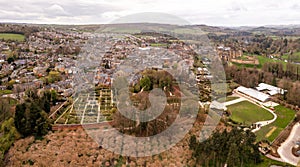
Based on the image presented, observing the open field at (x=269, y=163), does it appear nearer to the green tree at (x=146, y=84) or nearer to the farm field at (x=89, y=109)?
the farm field at (x=89, y=109)

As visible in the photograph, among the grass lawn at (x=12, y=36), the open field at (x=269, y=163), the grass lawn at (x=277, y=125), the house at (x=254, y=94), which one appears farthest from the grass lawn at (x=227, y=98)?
Result: the grass lawn at (x=12, y=36)

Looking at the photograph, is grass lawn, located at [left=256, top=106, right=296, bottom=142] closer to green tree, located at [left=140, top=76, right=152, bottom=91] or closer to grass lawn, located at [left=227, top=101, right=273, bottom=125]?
grass lawn, located at [left=227, top=101, right=273, bottom=125]

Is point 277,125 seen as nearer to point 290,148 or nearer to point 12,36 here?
point 290,148

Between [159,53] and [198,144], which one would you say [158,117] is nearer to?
[198,144]

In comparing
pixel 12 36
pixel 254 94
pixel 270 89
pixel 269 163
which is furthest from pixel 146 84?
pixel 12 36

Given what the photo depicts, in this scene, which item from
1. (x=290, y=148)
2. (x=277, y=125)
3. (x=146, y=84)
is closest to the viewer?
(x=290, y=148)

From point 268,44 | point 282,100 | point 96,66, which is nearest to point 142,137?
point 282,100
